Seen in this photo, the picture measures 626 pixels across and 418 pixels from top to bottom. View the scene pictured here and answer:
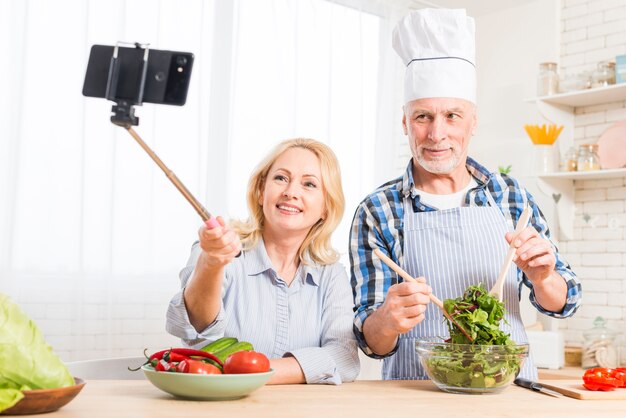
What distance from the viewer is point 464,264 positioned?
7.38 feet

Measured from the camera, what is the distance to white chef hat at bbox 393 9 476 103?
93.1 inches

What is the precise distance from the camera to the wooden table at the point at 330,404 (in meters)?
1.37

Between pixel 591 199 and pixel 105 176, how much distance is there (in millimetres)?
2869

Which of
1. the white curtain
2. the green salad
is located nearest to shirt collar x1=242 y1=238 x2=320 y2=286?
the green salad

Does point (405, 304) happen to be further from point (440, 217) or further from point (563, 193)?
point (563, 193)

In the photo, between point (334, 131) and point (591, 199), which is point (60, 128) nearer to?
point (334, 131)

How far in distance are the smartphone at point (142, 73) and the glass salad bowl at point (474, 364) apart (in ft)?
2.85

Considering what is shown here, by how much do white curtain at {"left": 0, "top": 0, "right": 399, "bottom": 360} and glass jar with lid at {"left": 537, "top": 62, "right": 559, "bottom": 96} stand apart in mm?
1311

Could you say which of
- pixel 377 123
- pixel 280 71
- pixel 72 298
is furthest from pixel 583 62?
pixel 72 298

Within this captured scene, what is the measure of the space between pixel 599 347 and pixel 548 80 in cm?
162

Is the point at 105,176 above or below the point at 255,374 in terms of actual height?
above

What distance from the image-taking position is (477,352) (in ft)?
5.44

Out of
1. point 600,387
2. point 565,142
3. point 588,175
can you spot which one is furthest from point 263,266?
point 565,142

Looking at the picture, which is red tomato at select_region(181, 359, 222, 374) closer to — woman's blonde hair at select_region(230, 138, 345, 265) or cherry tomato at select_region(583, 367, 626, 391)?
woman's blonde hair at select_region(230, 138, 345, 265)
